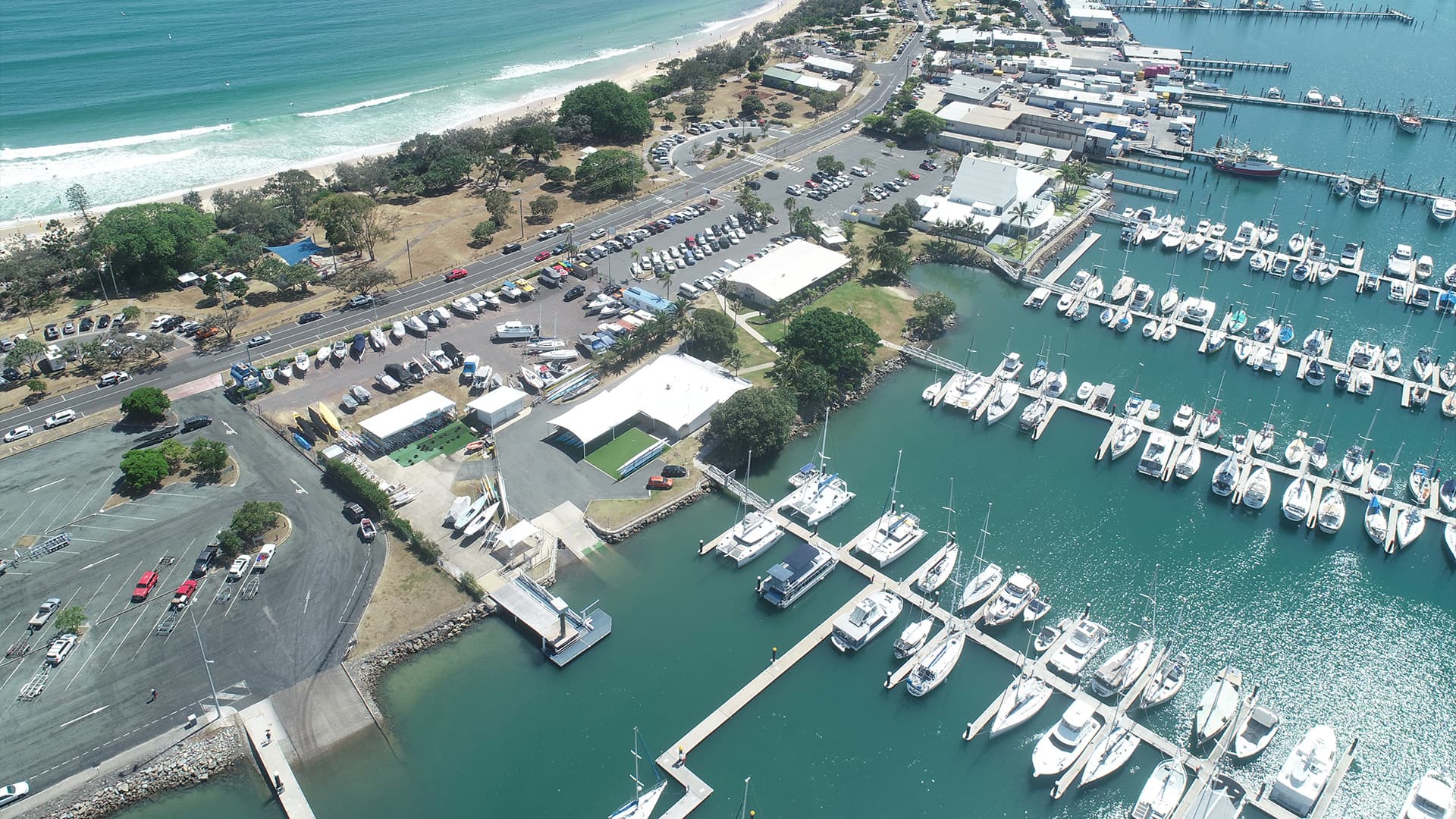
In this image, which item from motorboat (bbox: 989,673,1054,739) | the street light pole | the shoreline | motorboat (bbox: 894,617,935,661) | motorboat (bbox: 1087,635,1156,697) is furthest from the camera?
the shoreline

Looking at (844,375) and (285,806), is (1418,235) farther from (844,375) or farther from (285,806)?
(285,806)

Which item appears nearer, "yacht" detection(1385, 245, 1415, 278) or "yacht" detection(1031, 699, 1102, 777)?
"yacht" detection(1031, 699, 1102, 777)

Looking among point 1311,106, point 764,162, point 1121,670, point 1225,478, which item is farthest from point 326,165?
point 1311,106

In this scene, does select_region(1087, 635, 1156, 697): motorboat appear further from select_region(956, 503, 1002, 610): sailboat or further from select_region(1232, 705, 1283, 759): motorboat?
select_region(956, 503, 1002, 610): sailboat

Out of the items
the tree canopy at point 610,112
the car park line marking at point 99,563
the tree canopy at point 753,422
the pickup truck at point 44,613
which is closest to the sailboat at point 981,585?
the tree canopy at point 753,422

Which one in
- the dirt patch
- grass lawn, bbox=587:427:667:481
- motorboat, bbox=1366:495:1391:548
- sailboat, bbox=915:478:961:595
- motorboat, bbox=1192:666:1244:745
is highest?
the dirt patch

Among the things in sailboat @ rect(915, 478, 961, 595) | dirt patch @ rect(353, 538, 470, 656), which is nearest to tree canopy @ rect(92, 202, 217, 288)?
dirt patch @ rect(353, 538, 470, 656)

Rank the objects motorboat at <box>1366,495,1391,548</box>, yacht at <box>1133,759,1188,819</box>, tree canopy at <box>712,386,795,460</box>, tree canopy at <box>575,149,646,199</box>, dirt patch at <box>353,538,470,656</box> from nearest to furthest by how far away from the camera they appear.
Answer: yacht at <box>1133,759,1188,819</box> < dirt patch at <box>353,538,470,656</box> < motorboat at <box>1366,495,1391,548</box> < tree canopy at <box>712,386,795,460</box> < tree canopy at <box>575,149,646,199</box>
